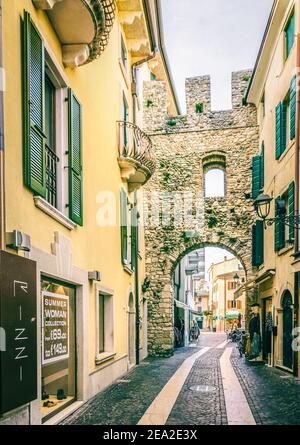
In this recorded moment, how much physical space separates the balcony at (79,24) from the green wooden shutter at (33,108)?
Answer: 671mm

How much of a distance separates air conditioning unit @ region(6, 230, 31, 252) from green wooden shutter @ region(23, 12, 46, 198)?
2.25ft

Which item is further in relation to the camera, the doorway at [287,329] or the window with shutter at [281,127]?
the window with shutter at [281,127]

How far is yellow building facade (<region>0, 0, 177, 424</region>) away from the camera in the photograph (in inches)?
207

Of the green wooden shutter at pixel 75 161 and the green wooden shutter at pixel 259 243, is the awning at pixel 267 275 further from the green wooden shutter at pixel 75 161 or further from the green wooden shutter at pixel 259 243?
the green wooden shutter at pixel 75 161

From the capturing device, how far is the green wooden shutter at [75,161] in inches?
286

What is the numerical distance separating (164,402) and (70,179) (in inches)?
163

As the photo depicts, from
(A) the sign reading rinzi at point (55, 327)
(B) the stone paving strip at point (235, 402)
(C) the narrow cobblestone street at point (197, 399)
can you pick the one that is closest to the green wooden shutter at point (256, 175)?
(C) the narrow cobblestone street at point (197, 399)

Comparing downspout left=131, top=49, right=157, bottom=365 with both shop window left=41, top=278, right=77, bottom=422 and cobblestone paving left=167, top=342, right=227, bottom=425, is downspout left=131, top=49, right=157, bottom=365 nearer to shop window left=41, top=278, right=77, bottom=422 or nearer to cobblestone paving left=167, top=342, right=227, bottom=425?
cobblestone paving left=167, top=342, right=227, bottom=425

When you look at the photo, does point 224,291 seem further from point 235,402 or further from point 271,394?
point 235,402

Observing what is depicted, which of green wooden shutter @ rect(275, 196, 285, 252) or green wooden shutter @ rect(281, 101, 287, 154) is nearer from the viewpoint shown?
green wooden shutter @ rect(275, 196, 285, 252)

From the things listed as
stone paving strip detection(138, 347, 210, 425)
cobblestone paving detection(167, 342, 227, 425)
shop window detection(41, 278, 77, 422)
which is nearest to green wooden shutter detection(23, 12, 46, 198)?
shop window detection(41, 278, 77, 422)

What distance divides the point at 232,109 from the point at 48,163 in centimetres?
1291

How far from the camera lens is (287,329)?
12281 millimetres
